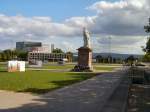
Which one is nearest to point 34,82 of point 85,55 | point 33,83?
point 33,83

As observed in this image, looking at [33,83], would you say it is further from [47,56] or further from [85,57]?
[47,56]

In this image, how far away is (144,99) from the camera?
1980cm

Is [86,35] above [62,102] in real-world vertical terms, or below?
above

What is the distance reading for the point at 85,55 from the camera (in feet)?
180

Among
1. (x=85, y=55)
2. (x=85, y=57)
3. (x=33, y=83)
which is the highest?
(x=85, y=55)

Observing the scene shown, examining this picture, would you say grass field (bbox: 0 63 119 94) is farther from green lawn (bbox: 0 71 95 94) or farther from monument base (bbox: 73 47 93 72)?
monument base (bbox: 73 47 93 72)

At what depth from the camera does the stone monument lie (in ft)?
180

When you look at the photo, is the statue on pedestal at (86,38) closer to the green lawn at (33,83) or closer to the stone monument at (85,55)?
the stone monument at (85,55)

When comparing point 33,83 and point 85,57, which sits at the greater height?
point 85,57

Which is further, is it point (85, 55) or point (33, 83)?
point (85, 55)

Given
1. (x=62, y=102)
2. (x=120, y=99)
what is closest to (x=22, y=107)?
(x=62, y=102)

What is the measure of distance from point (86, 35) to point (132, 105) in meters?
39.4

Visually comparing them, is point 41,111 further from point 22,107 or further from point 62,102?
point 62,102

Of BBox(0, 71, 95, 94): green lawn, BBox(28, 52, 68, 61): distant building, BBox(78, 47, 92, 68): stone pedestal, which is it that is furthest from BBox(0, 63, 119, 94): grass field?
BBox(28, 52, 68, 61): distant building
